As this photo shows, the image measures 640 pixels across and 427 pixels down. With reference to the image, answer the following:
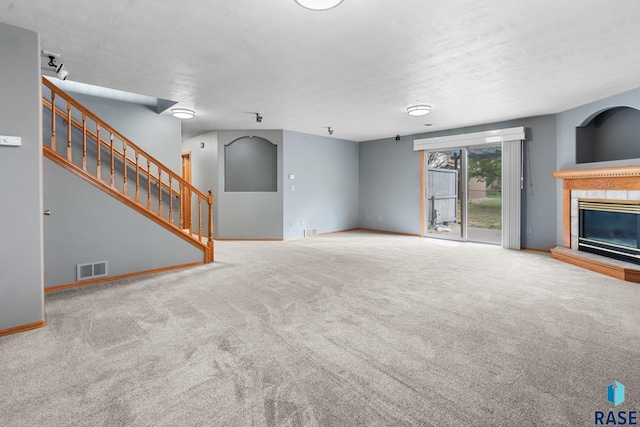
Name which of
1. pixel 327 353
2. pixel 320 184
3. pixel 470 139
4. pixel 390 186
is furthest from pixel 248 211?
pixel 327 353

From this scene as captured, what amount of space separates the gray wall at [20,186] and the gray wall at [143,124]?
276cm

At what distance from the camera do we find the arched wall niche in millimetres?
7609

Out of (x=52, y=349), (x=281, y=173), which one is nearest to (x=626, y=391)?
(x=52, y=349)

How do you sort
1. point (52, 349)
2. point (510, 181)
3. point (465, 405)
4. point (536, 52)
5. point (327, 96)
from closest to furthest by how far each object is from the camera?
1. point (465, 405)
2. point (52, 349)
3. point (536, 52)
4. point (327, 96)
5. point (510, 181)

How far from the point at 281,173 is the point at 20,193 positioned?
5.15 meters

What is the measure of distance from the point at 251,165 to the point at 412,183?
3.94 m

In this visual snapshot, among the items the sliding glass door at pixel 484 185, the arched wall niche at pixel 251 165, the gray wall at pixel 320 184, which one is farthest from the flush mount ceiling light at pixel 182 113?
the sliding glass door at pixel 484 185

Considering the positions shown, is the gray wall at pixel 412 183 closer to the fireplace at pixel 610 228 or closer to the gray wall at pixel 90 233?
the fireplace at pixel 610 228

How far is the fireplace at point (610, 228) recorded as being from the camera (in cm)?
441

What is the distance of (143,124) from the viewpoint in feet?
18.9

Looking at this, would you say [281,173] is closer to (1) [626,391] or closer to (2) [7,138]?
(2) [7,138]

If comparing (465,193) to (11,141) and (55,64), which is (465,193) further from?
(11,141)

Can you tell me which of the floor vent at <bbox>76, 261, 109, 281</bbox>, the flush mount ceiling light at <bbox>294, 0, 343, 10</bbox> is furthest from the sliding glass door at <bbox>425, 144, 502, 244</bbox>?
the floor vent at <bbox>76, 261, 109, 281</bbox>

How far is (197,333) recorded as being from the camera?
2.62m
